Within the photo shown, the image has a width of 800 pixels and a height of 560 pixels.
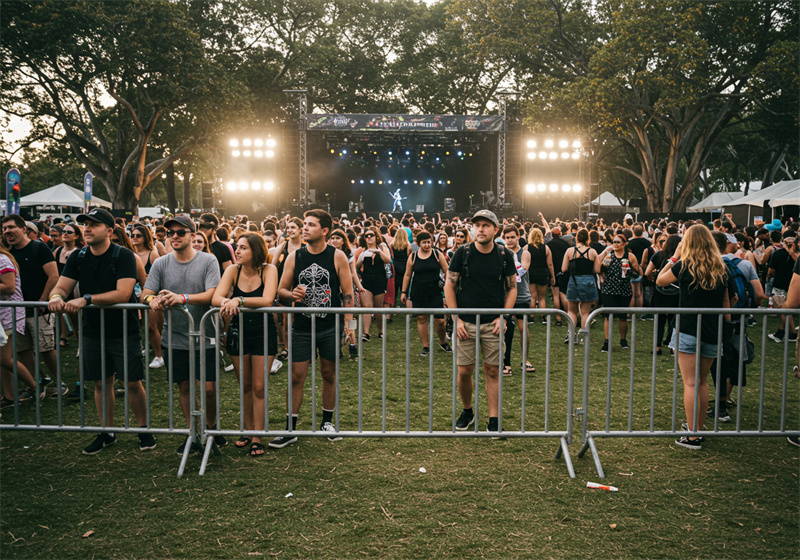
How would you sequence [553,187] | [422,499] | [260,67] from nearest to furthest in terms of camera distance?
1. [422,499]
2. [553,187]
3. [260,67]

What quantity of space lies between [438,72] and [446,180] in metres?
8.57

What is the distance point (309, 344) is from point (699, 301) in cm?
334

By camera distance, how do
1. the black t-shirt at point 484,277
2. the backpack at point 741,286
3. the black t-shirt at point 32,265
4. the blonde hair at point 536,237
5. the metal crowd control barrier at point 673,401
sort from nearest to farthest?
the metal crowd control barrier at point 673,401 → the black t-shirt at point 484,277 → the backpack at point 741,286 → the black t-shirt at point 32,265 → the blonde hair at point 536,237

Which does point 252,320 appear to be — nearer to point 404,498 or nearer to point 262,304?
point 262,304

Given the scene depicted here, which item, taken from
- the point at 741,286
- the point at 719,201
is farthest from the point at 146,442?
the point at 719,201

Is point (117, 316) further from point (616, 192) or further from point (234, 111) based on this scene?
point (616, 192)

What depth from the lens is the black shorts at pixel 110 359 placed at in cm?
474

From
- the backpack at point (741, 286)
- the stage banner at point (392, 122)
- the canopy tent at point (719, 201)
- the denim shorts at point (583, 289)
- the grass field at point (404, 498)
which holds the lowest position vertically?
the grass field at point (404, 498)

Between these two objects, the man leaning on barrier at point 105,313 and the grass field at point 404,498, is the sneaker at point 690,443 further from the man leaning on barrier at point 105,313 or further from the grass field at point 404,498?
the man leaning on barrier at point 105,313

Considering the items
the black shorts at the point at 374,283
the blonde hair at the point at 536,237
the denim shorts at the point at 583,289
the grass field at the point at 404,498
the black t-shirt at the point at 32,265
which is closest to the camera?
the grass field at the point at 404,498

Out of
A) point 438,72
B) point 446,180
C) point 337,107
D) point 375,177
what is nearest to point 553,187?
point 446,180

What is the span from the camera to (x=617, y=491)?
13.6 ft

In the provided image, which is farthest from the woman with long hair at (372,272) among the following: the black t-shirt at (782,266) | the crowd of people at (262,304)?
the black t-shirt at (782,266)

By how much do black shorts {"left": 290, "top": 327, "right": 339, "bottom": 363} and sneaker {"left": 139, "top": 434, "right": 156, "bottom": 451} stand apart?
1.38 m
